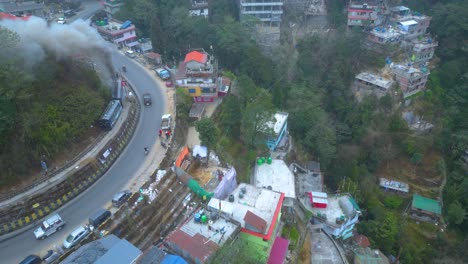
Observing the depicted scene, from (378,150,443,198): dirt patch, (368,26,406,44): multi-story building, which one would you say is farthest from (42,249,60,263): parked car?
(368,26,406,44): multi-story building

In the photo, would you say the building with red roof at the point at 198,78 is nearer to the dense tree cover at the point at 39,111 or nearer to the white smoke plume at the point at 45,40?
the dense tree cover at the point at 39,111

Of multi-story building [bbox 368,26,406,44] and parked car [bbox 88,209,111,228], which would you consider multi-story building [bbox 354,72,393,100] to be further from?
parked car [bbox 88,209,111,228]

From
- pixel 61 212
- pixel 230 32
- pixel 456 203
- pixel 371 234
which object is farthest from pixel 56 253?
pixel 456 203

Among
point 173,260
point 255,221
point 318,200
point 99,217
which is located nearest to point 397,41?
point 318,200

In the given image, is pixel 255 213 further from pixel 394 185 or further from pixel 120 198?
pixel 394 185

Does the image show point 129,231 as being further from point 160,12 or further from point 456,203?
point 160,12

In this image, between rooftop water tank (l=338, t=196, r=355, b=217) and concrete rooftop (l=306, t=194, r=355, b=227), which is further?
rooftop water tank (l=338, t=196, r=355, b=217)
